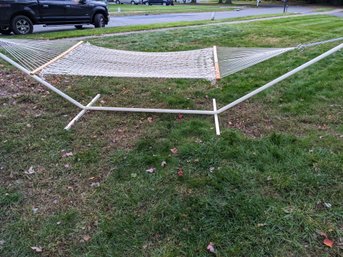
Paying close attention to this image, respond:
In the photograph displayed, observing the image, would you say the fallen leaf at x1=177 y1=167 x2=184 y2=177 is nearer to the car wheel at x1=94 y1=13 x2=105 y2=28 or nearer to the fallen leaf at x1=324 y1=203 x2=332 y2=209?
the fallen leaf at x1=324 y1=203 x2=332 y2=209

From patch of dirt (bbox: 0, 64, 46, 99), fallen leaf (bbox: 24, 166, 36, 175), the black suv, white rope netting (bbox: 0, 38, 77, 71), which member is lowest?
fallen leaf (bbox: 24, 166, 36, 175)

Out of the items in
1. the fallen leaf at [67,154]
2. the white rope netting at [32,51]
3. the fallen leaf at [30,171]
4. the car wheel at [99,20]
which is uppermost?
the white rope netting at [32,51]

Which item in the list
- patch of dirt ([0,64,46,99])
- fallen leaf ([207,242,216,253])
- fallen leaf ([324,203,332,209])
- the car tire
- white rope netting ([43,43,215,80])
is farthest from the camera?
the car tire

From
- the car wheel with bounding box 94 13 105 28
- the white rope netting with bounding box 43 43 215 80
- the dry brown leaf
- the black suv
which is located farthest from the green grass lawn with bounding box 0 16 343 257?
the car wheel with bounding box 94 13 105 28

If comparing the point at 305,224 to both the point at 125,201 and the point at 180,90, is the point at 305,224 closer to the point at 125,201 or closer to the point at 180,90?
the point at 125,201

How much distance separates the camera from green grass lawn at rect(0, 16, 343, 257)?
1.99m

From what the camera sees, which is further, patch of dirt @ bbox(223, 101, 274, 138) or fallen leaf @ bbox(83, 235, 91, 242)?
patch of dirt @ bbox(223, 101, 274, 138)

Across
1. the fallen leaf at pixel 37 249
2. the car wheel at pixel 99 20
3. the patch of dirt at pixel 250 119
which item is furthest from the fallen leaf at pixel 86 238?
the car wheel at pixel 99 20

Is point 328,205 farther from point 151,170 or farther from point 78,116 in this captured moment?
point 78,116

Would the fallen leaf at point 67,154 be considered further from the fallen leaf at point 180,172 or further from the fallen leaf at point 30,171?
the fallen leaf at point 180,172

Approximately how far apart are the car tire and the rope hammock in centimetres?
537

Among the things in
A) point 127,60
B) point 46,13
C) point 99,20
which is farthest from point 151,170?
point 99,20

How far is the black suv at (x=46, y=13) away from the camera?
830 cm

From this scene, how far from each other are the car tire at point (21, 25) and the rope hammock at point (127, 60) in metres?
5.37
